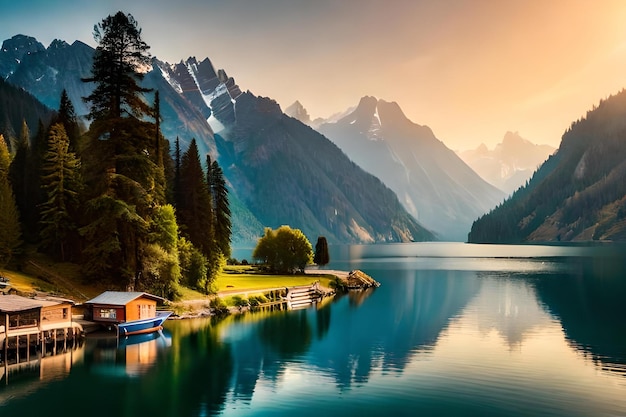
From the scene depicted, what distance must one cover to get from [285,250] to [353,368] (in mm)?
72683

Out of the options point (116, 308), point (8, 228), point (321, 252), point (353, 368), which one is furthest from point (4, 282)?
point (321, 252)

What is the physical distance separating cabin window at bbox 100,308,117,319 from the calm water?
368 centimetres

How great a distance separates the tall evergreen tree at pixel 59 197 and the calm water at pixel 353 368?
1997cm

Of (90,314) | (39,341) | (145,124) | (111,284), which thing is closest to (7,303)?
(39,341)

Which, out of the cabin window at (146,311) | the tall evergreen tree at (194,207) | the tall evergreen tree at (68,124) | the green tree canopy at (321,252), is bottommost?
the cabin window at (146,311)

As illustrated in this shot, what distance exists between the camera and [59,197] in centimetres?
6781

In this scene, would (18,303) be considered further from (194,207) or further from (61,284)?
(194,207)

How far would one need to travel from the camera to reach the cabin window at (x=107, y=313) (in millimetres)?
55812

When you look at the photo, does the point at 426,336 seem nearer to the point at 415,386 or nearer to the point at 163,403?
the point at 415,386

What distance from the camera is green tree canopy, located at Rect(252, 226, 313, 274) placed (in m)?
115

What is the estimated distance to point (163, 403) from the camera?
33.4 m

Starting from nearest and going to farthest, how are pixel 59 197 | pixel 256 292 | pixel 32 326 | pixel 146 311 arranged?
pixel 32 326, pixel 146 311, pixel 59 197, pixel 256 292

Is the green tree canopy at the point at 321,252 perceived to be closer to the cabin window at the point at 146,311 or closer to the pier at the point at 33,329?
the cabin window at the point at 146,311

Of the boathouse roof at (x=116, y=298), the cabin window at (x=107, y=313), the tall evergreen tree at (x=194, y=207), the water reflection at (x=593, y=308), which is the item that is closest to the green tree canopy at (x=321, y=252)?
the water reflection at (x=593, y=308)
